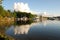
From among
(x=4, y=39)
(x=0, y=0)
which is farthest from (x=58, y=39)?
(x=0, y=0)

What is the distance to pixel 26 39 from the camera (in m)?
33.8

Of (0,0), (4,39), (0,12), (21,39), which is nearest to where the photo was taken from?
(4,39)

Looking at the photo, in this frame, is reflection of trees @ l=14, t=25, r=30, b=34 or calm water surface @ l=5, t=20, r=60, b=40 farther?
reflection of trees @ l=14, t=25, r=30, b=34

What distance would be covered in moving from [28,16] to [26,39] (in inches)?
5655

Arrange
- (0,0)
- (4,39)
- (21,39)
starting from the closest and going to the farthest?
(4,39) < (21,39) < (0,0)

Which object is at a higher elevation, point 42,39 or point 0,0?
point 0,0

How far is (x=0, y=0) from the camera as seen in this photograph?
45344mm

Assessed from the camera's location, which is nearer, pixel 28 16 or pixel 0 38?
pixel 0 38

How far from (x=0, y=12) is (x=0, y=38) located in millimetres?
68595

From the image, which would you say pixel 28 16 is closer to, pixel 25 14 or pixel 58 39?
pixel 25 14

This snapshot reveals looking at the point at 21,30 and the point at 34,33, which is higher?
the point at 34,33

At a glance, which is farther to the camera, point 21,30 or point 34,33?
point 21,30

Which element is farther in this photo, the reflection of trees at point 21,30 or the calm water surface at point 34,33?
the reflection of trees at point 21,30

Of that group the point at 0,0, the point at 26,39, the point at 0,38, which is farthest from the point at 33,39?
the point at 0,0
